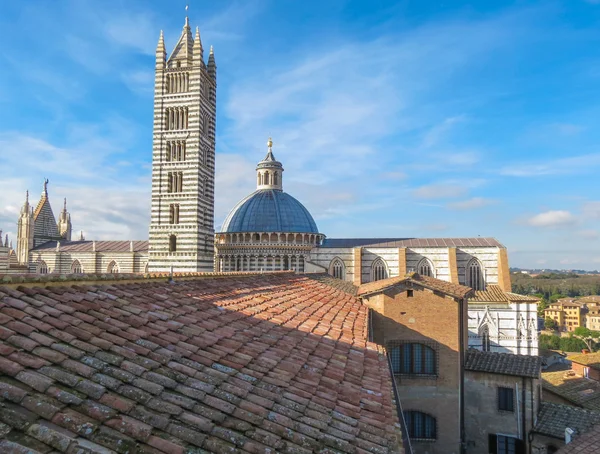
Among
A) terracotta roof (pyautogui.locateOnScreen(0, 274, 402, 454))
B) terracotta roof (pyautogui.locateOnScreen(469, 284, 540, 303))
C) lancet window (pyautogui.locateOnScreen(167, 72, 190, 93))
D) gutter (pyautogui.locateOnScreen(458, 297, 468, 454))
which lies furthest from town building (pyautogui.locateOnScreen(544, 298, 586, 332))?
terracotta roof (pyautogui.locateOnScreen(0, 274, 402, 454))

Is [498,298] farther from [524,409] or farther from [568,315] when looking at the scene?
[568,315]

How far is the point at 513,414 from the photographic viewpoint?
16.2m

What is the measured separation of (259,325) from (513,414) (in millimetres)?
13359

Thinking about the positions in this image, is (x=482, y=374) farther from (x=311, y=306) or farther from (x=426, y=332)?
(x=311, y=306)

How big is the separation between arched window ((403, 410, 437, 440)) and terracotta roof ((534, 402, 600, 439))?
12.9 ft

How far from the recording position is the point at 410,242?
36125 mm

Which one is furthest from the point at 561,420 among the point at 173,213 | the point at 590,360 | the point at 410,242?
the point at 173,213

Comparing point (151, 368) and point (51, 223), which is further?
point (51, 223)

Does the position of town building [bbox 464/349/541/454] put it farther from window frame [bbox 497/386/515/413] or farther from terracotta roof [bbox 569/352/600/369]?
terracotta roof [bbox 569/352/600/369]

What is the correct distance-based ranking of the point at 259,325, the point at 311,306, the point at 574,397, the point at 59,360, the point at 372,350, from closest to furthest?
1. the point at 59,360
2. the point at 259,325
3. the point at 372,350
4. the point at 311,306
5. the point at 574,397

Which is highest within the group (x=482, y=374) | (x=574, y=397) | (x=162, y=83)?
(x=162, y=83)

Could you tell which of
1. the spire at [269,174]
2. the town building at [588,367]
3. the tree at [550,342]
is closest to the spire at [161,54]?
the spire at [269,174]

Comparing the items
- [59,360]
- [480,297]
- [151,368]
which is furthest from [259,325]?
[480,297]

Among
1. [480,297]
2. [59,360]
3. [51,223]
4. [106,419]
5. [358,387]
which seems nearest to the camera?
[106,419]
